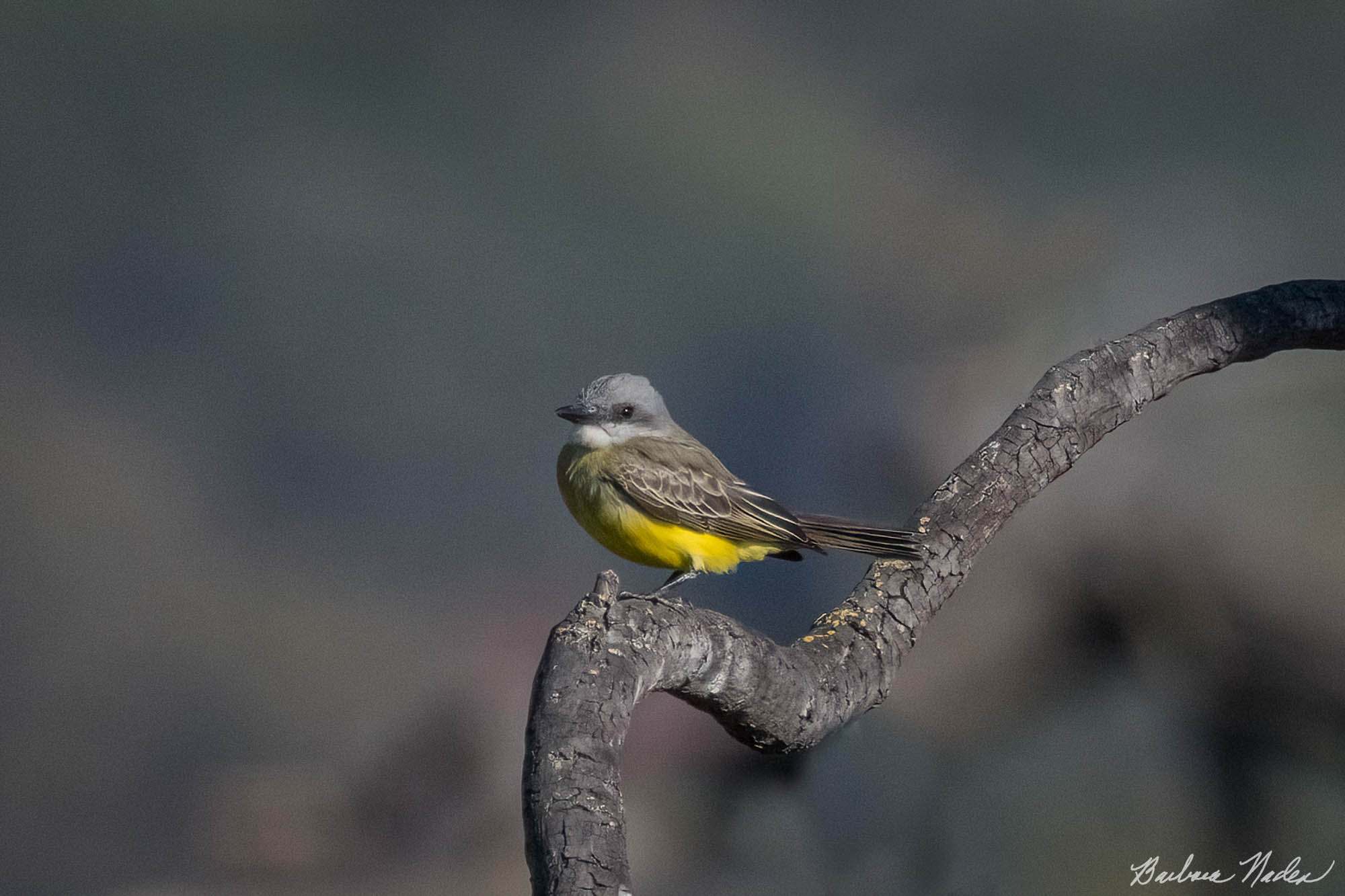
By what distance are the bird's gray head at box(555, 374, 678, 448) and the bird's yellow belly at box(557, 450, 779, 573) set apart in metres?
0.04

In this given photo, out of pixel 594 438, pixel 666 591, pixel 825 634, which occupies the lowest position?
pixel 825 634

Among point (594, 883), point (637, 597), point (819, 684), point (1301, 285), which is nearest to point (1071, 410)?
point (1301, 285)

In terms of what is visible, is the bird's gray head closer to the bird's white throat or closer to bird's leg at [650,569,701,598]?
the bird's white throat

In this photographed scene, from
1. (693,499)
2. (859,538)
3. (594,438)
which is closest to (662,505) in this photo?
(693,499)

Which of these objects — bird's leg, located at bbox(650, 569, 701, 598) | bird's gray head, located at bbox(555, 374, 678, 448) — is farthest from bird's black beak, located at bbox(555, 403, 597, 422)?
bird's leg, located at bbox(650, 569, 701, 598)

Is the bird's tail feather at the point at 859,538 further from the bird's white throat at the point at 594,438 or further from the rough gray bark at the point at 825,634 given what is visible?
the bird's white throat at the point at 594,438

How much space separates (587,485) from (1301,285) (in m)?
1.61

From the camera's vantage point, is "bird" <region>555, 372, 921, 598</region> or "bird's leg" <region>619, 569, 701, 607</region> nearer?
"bird's leg" <region>619, 569, 701, 607</region>

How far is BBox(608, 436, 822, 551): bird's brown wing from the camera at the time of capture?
185 cm

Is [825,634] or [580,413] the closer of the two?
[825,634]

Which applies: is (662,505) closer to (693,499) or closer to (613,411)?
(693,499)

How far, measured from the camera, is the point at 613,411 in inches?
75.9

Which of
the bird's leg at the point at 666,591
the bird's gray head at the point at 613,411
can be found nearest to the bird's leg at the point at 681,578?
the bird's leg at the point at 666,591

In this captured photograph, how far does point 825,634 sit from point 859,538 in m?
0.18
